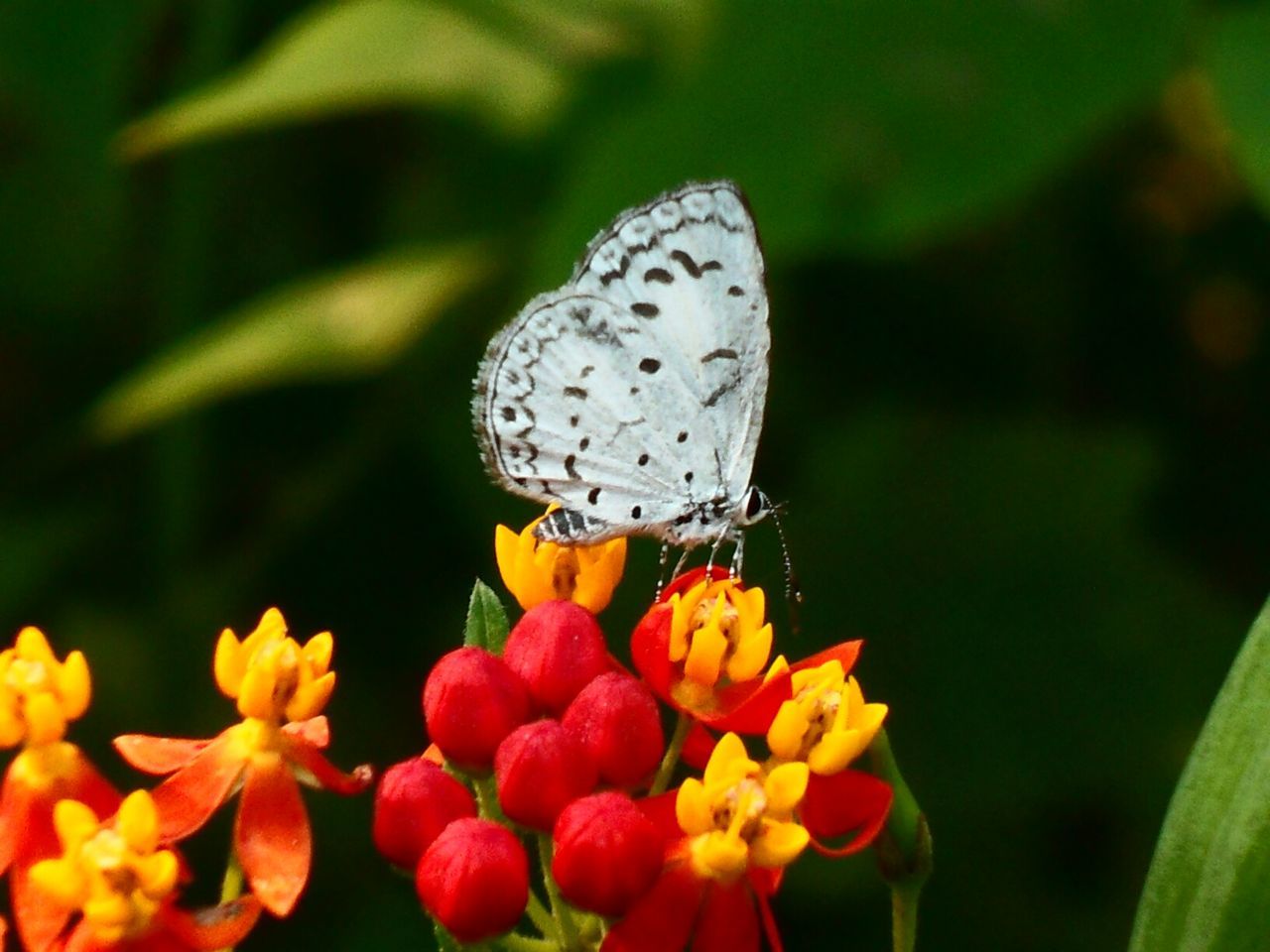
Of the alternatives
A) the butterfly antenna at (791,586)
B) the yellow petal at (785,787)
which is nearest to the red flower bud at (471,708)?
the yellow petal at (785,787)

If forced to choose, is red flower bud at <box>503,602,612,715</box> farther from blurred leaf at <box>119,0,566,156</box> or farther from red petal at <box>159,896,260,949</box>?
blurred leaf at <box>119,0,566,156</box>

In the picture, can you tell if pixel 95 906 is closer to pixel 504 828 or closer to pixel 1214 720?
pixel 504 828

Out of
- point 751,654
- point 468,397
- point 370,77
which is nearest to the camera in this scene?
point 751,654

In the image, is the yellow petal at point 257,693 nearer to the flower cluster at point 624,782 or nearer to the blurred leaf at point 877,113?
the flower cluster at point 624,782

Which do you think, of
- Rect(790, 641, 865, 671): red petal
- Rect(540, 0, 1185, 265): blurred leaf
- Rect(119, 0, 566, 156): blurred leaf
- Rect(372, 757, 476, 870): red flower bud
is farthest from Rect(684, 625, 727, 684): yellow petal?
Rect(119, 0, 566, 156): blurred leaf

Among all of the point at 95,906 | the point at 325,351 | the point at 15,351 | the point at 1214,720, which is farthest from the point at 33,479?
the point at 1214,720

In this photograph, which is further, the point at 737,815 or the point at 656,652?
the point at 656,652

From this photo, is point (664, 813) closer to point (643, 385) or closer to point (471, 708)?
point (471, 708)

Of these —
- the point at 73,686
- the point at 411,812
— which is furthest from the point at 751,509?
the point at 73,686
